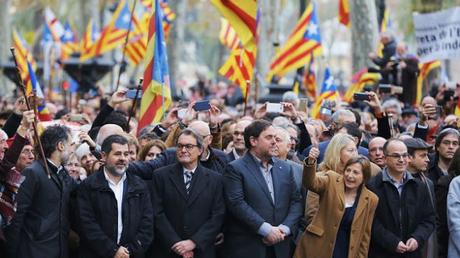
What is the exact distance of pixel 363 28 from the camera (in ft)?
83.0

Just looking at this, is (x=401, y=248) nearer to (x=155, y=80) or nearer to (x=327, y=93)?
(x=155, y=80)

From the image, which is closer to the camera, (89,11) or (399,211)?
(399,211)

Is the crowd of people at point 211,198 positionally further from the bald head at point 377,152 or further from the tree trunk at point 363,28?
the tree trunk at point 363,28

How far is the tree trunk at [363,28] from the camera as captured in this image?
25141 millimetres

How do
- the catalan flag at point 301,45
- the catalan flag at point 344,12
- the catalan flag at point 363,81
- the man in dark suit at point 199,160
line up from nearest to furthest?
the man in dark suit at point 199,160
the catalan flag at point 301,45
the catalan flag at point 363,81
the catalan flag at point 344,12

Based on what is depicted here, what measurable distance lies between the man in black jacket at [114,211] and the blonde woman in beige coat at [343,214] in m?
1.46

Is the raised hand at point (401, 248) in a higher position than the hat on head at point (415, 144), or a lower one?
lower

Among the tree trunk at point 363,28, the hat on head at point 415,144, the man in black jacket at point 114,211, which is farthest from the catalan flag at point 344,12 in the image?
the man in black jacket at point 114,211

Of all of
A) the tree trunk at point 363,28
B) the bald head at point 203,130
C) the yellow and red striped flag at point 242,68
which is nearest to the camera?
the bald head at point 203,130

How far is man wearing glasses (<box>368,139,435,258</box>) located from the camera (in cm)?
1066

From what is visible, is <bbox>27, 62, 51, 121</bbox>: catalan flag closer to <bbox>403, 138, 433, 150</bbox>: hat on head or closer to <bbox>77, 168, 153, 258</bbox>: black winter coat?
<bbox>77, 168, 153, 258</bbox>: black winter coat

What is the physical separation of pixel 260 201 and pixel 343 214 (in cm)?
73

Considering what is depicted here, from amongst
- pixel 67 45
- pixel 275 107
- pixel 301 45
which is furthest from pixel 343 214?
pixel 67 45

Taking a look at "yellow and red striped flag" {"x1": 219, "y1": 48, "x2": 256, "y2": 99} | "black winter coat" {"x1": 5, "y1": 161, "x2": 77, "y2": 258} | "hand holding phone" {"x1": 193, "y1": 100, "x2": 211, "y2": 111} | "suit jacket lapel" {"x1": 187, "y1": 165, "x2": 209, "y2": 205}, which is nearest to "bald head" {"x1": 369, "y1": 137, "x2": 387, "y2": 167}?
"hand holding phone" {"x1": 193, "y1": 100, "x2": 211, "y2": 111}
